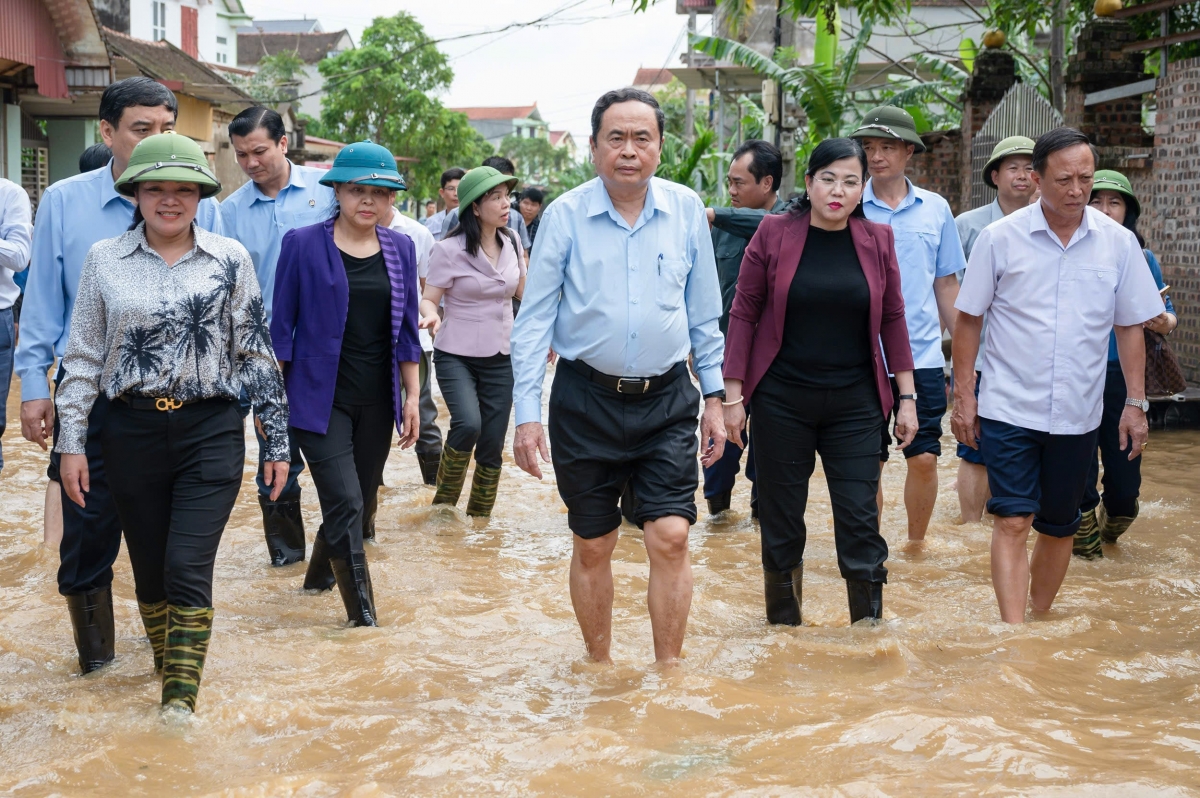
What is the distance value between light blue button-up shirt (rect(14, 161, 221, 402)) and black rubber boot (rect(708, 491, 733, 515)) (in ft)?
13.3

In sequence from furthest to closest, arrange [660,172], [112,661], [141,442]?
1. [660,172]
2. [112,661]
3. [141,442]

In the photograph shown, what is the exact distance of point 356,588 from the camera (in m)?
5.52

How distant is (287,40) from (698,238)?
86976 millimetres

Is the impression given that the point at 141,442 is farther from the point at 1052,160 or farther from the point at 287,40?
the point at 287,40

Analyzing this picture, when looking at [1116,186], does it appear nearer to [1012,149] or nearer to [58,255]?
[1012,149]

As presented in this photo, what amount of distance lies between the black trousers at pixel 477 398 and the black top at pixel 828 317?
115 inches

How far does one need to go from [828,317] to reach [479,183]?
3.17 m

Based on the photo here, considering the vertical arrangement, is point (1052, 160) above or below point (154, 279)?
above

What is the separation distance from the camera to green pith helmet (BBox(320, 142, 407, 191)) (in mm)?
5453

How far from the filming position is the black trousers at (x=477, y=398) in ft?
25.2

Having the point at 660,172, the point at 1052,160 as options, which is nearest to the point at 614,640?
the point at 1052,160

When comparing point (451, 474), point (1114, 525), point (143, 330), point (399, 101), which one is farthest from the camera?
point (399, 101)

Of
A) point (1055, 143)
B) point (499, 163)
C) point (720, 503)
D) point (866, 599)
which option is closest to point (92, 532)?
point (866, 599)

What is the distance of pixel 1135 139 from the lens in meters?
12.6
